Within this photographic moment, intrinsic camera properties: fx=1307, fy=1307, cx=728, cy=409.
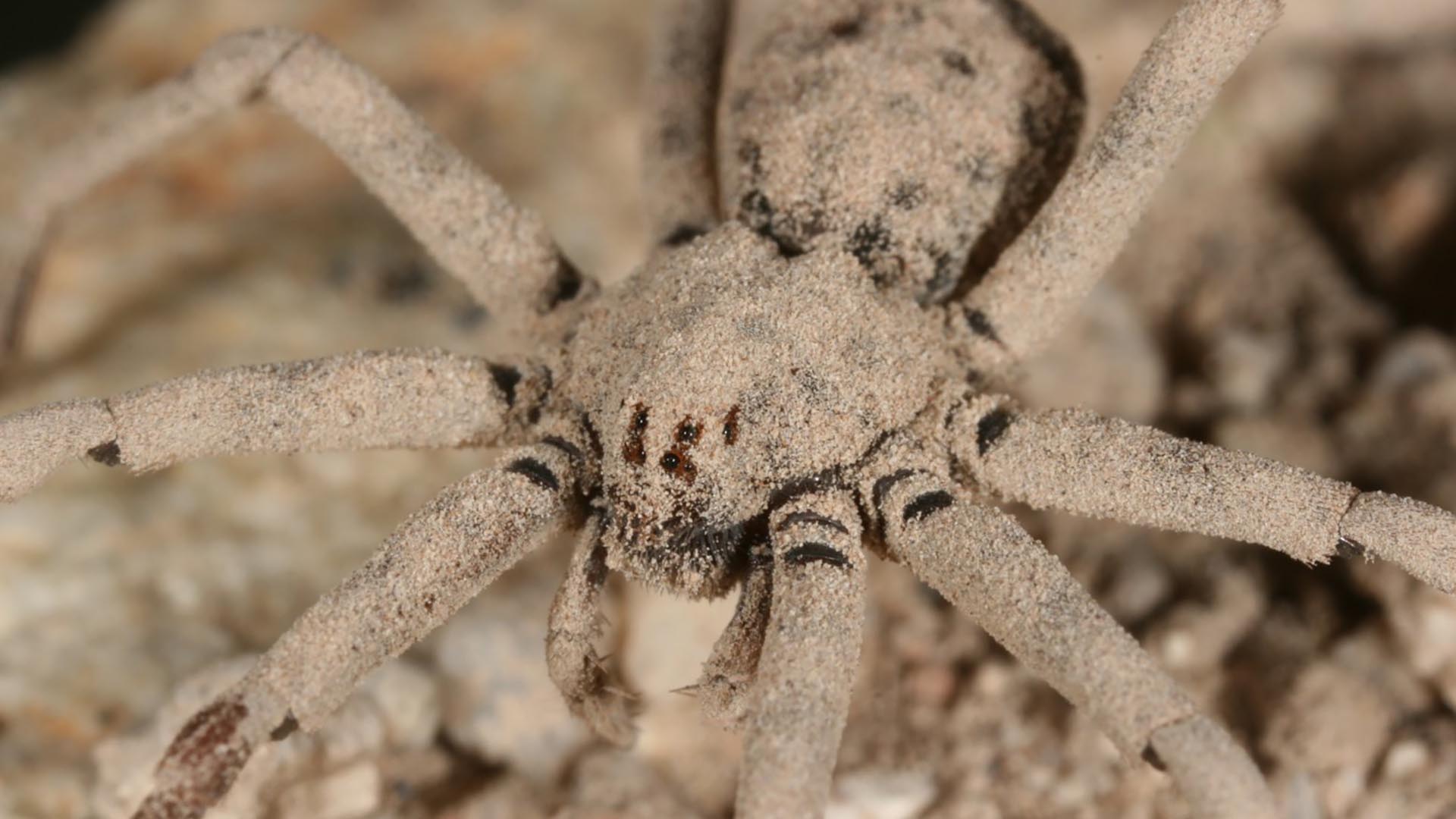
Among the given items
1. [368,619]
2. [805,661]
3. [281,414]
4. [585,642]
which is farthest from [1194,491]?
[281,414]

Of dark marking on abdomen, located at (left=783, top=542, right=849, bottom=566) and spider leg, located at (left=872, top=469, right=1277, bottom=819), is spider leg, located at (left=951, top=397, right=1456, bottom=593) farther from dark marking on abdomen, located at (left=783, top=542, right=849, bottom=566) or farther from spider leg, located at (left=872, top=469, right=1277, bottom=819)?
dark marking on abdomen, located at (left=783, top=542, right=849, bottom=566)

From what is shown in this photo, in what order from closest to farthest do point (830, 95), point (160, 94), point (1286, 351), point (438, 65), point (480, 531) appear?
point (480, 531), point (830, 95), point (160, 94), point (1286, 351), point (438, 65)

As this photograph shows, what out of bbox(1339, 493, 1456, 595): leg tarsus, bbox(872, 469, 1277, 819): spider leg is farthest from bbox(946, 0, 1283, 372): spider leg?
bbox(1339, 493, 1456, 595): leg tarsus

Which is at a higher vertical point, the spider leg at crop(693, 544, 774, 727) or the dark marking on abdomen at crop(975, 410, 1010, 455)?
the dark marking on abdomen at crop(975, 410, 1010, 455)

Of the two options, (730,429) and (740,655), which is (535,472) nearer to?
(730,429)

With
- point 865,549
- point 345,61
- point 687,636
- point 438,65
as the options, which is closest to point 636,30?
point 438,65

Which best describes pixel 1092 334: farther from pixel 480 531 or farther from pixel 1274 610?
pixel 480 531
